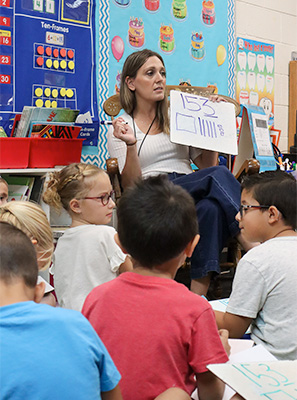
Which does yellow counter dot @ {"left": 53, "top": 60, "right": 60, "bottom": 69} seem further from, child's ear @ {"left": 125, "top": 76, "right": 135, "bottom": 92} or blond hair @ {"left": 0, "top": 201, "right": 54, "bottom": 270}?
blond hair @ {"left": 0, "top": 201, "right": 54, "bottom": 270}

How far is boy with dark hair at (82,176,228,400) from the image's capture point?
94cm

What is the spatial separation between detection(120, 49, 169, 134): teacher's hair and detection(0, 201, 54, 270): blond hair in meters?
1.24

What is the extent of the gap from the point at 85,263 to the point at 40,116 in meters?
1.11

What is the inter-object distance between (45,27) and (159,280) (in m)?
2.35

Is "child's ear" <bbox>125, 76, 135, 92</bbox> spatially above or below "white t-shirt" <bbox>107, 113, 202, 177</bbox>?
above

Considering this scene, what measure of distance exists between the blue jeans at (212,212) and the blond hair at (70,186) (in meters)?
0.56

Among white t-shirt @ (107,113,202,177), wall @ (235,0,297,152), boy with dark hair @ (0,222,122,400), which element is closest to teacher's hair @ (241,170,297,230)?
boy with dark hair @ (0,222,122,400)

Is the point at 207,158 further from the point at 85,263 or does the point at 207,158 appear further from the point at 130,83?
the point at 85,263

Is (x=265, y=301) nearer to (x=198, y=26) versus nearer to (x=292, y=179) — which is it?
(x=292, y=179)

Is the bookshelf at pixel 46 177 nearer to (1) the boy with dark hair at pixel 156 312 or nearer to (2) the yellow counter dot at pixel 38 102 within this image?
(2) the yellow counter dot at pixel 38 102

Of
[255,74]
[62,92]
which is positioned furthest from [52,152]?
[255,74]

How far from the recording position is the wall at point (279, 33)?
4.16 meters

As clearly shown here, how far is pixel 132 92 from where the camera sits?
2.69 metres

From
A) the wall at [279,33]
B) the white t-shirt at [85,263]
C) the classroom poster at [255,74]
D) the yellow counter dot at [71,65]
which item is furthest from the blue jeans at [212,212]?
the wall at [279,33]
